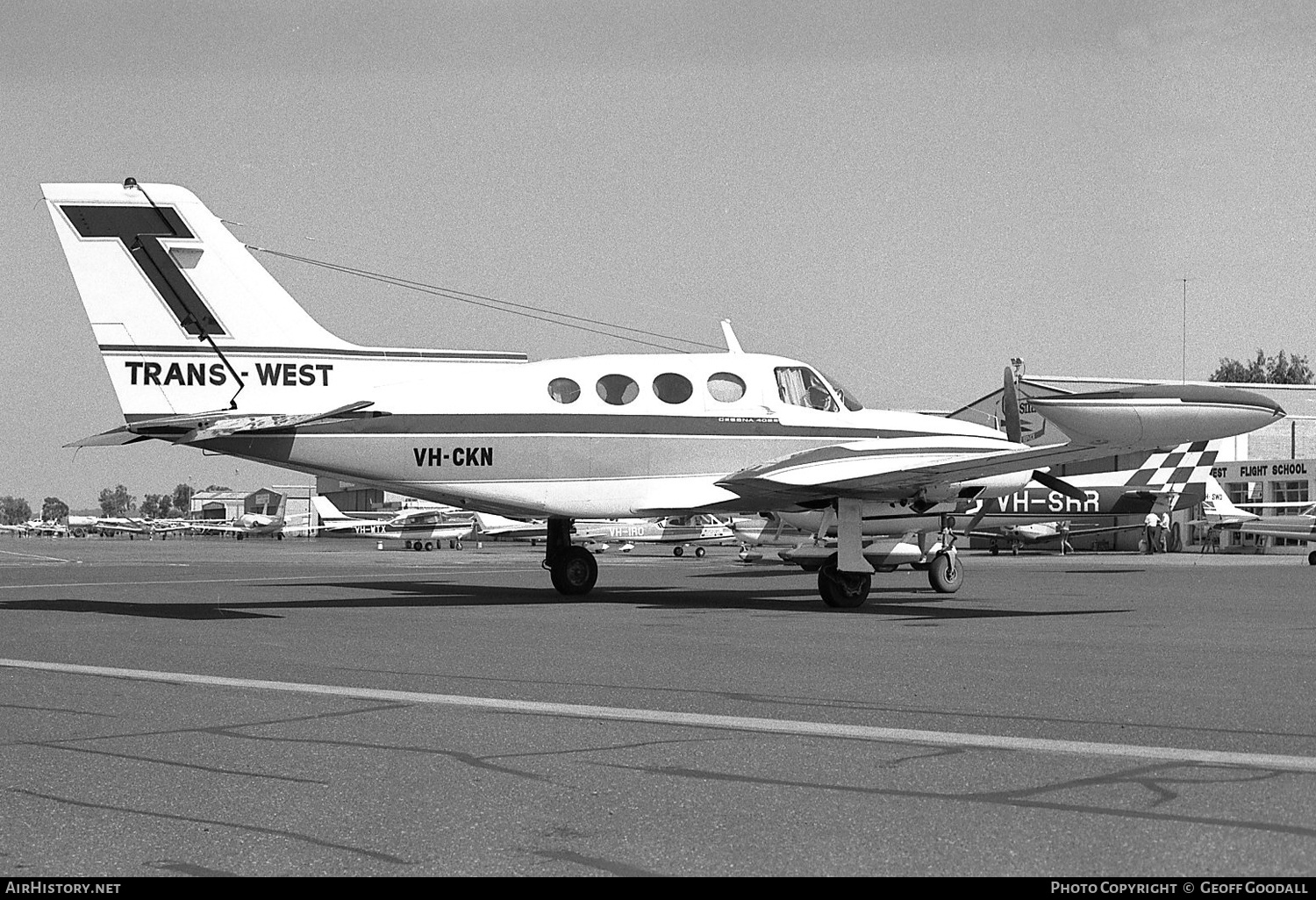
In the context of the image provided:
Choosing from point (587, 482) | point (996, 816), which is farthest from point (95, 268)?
A: point (996, 816)

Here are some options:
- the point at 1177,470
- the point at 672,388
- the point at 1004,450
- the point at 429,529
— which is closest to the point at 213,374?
the point at 672,388

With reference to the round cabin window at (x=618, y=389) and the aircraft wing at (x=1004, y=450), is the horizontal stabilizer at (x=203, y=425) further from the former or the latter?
the aircraft wing at (x=1004, y=450)

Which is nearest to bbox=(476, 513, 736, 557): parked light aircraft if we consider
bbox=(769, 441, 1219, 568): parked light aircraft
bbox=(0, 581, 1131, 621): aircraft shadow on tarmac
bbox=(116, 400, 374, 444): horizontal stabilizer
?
bbox=(769, 441, 1219, 568): parked light aircraft

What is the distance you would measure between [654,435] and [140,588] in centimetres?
1043

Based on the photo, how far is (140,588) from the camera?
77.4 feet

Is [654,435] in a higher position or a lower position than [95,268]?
lower

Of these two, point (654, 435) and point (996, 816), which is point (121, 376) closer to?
point (654, 435)

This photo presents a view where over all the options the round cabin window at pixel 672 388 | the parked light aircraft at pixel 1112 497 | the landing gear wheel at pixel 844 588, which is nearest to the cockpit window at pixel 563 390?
the round cabin window at pixel 672 388

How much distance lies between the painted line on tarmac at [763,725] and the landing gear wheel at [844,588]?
10145 millimetres

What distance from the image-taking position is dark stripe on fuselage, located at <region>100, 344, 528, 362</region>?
675 inches

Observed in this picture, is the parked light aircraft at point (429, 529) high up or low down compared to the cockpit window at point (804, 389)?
down

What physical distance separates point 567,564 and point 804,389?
462cm

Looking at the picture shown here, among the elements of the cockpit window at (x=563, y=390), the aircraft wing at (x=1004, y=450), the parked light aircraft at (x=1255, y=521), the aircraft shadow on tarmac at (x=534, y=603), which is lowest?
the aircraft shadow on tarmac at (x=534, y=603)

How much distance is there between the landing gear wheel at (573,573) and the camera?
2084cm
